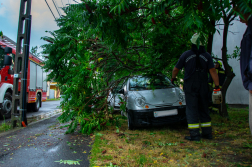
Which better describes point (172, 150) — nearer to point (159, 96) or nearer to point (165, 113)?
point (165, 113)

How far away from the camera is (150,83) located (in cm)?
550

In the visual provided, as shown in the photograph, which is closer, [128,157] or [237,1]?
[237,1]

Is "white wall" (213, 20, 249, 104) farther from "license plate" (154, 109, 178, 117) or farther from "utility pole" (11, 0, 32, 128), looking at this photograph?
"utility pole" (11, 0, 32, 128)

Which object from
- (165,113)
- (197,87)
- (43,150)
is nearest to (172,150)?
(197,87)

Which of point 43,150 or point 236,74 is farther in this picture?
point 236,74

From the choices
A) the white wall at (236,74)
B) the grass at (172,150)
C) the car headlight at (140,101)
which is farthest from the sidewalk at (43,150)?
the white wall at (236,74)

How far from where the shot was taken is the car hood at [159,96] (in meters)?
4.98

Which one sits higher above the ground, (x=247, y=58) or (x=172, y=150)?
(x=247, y=58)

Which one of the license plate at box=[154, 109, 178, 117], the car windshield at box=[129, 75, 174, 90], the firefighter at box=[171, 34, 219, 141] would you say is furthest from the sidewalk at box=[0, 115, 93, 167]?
the firefighter at box=[171, 34, 219, 141]

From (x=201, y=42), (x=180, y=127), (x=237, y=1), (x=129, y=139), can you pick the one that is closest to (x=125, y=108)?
(x=129, y=139)

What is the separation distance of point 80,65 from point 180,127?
120 inches

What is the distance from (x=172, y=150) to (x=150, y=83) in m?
2.40

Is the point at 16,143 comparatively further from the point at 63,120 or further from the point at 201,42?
the point at 201,42

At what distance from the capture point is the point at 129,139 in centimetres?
428
